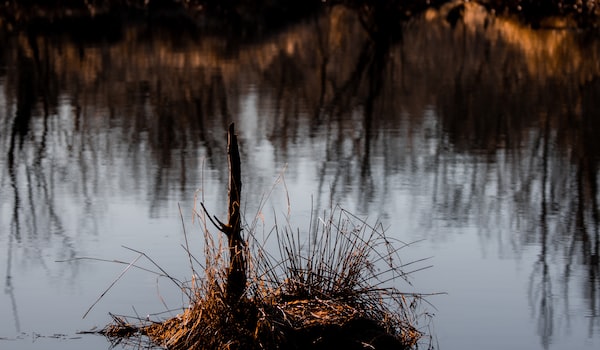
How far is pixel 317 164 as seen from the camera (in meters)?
14.7

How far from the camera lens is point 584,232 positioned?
11453mm

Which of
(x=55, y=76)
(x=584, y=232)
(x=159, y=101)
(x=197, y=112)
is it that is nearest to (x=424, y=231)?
(x=584, y=232)

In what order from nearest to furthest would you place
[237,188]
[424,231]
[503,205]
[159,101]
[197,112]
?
[237,188], [424,231], [503,205], [197,112], [159,101]

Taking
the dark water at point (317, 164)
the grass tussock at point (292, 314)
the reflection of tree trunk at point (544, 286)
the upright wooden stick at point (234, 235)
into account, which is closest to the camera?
the grass tussock at point (292, 314)

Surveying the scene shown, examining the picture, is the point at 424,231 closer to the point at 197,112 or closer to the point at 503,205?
the point at 503,205

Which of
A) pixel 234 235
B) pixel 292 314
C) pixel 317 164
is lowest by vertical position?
pixel 317 164

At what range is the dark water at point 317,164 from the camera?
9.05 m

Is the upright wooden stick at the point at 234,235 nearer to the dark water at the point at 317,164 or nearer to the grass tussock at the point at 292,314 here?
the grass tussock at the point at 292,314

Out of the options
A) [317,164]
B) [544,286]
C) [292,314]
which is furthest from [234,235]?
[317,164]

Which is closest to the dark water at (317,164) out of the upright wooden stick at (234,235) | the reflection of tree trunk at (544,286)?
the reflection of tree trunk at (544,286)

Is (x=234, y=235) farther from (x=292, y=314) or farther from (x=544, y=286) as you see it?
(x=544, y=286)

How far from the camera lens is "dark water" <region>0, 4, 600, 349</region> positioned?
9047 millimetres

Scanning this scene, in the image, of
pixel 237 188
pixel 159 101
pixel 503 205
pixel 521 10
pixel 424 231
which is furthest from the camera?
pixel 521 10

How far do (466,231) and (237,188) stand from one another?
4136 mm
